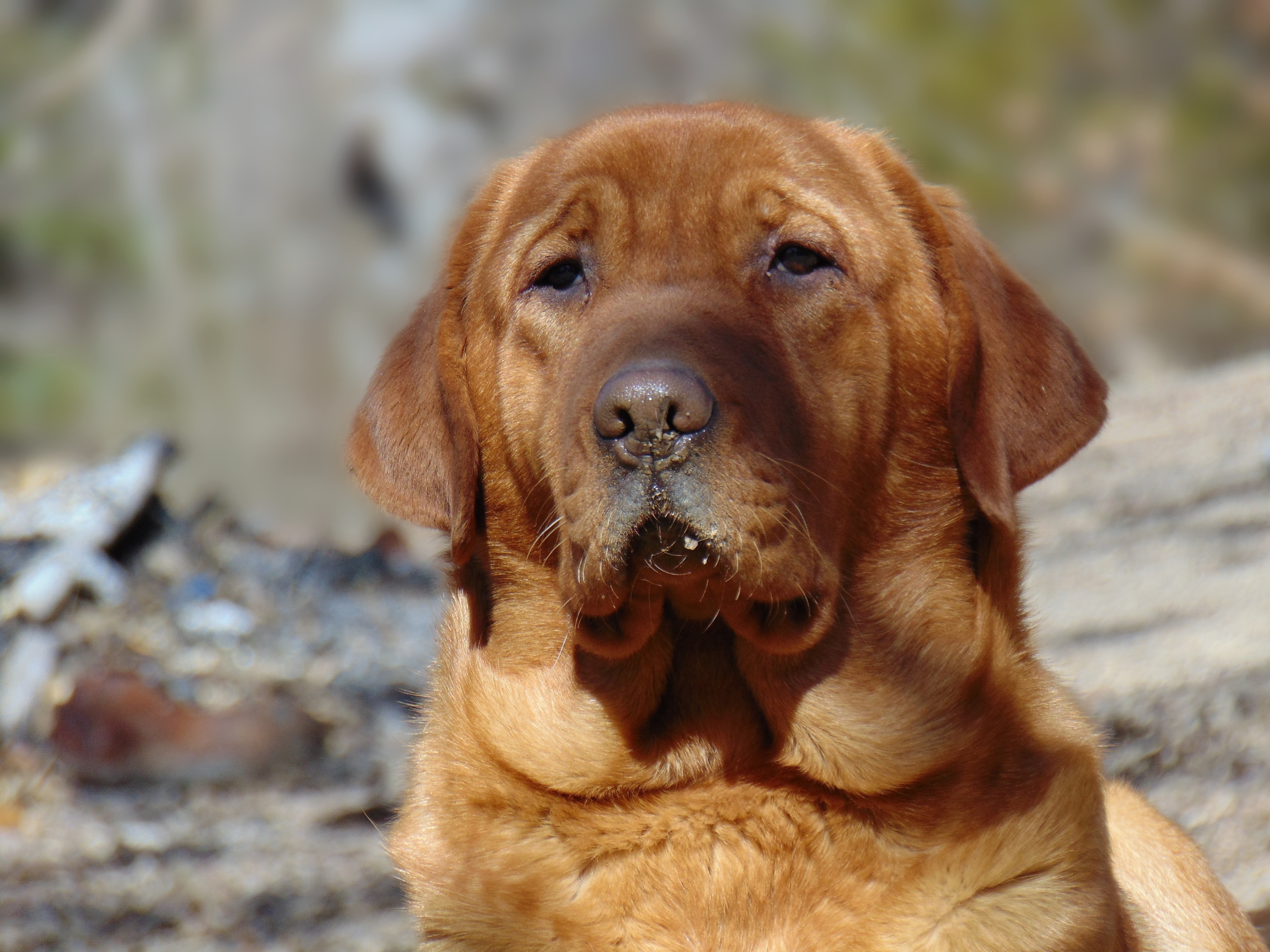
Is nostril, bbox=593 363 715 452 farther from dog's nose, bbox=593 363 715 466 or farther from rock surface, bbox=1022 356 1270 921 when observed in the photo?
rock surface, bbox=1022 356 1270 921

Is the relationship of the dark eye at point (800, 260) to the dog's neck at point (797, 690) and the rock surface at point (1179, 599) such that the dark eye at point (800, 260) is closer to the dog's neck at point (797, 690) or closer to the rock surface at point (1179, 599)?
the dog's neck at point (797, 690)

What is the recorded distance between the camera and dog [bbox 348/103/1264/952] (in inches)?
109

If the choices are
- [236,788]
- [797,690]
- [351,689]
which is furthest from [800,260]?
[351,689]

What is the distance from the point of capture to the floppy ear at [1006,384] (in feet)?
9.91

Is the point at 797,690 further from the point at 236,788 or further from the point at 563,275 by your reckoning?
the point at 236,788

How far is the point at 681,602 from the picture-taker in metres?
2.97

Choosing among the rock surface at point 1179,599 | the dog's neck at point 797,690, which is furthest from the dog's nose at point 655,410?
the rock surface at point 1179,599

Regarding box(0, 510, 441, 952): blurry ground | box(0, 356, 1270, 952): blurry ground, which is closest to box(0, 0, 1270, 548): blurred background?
box(0, 510, 441, 952): blurry ground

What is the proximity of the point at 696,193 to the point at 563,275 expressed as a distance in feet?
1.25

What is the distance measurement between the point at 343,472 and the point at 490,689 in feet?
26.3

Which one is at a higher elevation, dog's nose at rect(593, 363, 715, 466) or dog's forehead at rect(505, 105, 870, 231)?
dog's forehead at rect(505, 105, 870, 231)

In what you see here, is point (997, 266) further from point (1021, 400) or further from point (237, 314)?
point (237, 314)

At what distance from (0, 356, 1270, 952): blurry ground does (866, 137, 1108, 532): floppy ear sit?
4.55ft

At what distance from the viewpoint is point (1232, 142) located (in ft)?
39.3
